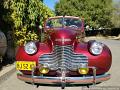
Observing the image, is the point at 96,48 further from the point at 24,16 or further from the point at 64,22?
the point at 24,16

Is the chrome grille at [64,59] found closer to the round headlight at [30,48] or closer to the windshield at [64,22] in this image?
the round headlight at [30,48]

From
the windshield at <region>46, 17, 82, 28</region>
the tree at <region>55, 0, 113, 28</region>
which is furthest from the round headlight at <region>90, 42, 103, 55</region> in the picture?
the tree at <region>55, 0, 113, 28</region>

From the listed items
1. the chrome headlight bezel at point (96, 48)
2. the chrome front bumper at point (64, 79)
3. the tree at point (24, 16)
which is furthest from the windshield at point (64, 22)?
the tree at point (24, 16)

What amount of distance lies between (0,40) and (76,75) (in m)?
4.54

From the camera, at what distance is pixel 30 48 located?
29.5 ft

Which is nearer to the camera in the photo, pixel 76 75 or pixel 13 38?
pixel 76 75

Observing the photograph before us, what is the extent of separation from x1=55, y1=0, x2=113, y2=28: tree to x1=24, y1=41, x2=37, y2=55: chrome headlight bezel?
56327mm

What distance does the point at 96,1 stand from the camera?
6762 cm

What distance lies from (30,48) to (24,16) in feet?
33.0

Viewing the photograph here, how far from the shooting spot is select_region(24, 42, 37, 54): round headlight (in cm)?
894

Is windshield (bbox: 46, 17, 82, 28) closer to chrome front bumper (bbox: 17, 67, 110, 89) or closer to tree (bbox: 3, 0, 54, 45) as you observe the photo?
chrome front bumper (bbox: 17, 67, 110, 89)

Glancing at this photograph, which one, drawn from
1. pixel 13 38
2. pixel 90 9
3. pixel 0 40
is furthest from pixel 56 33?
pixel 90 9

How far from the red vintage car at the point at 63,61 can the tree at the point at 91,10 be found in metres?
56.3

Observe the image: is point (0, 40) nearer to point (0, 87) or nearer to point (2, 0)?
point (0, 87)
